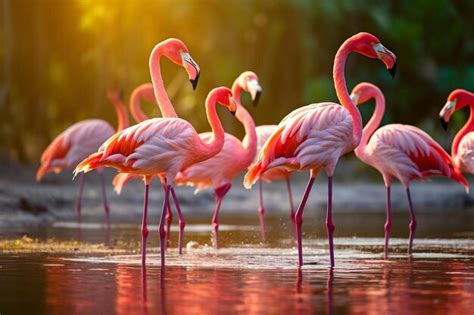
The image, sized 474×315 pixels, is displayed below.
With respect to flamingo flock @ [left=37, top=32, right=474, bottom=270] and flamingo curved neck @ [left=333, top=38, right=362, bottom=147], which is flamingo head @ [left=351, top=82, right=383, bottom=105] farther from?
flamingo curved neck @ [left=333, top=38, right=362, bottom=147]

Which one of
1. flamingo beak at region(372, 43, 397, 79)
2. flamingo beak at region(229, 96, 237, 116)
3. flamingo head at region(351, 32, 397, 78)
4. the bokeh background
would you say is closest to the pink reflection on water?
flamingo beak at region(229, 96, 237, 116)

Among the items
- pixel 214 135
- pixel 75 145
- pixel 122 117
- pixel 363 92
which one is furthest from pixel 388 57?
pixel 75 145

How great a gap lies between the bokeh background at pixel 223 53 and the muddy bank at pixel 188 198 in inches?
112

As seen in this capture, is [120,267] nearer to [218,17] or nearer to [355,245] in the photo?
[355,245]

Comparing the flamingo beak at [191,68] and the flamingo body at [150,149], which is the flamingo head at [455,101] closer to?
the flamingo beak at [191,68]

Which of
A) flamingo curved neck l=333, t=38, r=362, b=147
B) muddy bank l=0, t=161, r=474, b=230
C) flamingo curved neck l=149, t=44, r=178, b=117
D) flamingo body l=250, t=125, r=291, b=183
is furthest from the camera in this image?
muddy bank l=0, t=161, r=474, b=230

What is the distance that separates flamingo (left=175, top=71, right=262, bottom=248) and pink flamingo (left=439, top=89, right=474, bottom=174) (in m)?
2.02

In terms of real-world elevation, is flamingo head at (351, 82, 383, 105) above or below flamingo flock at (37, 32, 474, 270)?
above

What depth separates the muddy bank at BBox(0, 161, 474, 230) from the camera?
16156 millimetres

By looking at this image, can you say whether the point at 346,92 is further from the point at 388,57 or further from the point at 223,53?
the point at 223,53

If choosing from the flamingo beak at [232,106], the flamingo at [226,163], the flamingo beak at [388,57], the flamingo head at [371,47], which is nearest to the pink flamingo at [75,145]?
the flamingo at [226,163]

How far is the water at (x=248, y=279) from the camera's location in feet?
22.9

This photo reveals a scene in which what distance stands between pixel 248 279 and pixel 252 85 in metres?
4.24

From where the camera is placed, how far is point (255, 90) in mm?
12094
